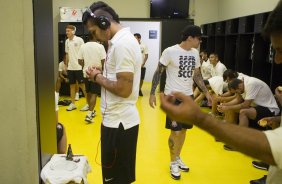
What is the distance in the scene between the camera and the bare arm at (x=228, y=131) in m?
0.82

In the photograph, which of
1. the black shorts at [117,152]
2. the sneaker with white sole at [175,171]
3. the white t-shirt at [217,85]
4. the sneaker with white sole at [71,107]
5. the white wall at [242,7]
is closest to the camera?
the black shorts at [117,152]

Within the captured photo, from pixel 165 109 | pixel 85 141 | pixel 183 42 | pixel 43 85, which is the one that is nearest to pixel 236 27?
pixel 183 42

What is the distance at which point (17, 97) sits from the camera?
1707 mm

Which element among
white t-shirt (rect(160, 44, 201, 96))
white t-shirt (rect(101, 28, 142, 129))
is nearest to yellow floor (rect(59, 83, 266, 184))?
white t-shirt (rect(160, 44, 201, 96))

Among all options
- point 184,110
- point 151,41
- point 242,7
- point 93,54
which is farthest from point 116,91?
point 151,41

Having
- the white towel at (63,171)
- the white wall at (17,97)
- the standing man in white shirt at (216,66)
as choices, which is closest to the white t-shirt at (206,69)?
the standing man in white shirt at (216,66)

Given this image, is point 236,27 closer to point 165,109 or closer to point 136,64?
point 136,64

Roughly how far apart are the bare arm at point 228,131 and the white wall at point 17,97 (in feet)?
3.38

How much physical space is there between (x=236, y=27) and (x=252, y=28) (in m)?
0.74

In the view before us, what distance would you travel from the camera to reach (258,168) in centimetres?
367

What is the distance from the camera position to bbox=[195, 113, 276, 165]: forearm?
0.81m

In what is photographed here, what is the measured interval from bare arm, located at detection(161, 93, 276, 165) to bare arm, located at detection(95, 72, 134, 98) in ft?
3.58

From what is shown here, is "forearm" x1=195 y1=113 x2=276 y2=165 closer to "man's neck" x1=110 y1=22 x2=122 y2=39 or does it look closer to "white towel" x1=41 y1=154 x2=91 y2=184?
"white towel" x1=41 y1=154 x2=91 y2=184

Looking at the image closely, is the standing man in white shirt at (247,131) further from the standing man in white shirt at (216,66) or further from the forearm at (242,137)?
the standing man in white shirt at (216,66)
